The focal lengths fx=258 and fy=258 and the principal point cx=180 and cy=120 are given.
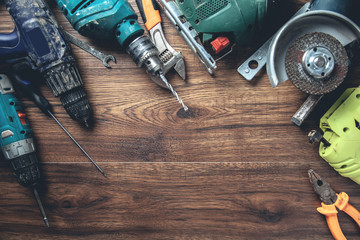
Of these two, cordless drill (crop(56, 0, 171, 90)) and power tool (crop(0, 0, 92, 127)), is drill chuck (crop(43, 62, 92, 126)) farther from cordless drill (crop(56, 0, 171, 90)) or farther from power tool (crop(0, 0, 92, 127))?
cordless drill (crop(56, 0, 171, 90))

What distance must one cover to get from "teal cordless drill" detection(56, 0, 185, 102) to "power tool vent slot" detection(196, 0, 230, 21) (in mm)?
169

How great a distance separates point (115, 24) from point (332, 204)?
0.89 m

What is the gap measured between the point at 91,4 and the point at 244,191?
2.52 ft

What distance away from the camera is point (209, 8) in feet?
2.43

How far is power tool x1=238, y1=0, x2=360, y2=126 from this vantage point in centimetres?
69

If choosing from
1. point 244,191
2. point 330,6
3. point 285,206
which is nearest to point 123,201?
point 244,191

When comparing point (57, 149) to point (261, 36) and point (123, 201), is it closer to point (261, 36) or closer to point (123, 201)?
point (123, 201)

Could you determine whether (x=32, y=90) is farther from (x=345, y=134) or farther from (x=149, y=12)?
(x=345, y=134)

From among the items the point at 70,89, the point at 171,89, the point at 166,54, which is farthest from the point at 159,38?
the point at 70,89

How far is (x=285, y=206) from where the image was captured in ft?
2.88

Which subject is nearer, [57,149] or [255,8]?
Result: [255,8]

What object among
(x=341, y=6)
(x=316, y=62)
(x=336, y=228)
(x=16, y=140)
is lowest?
(x=336, y=228)

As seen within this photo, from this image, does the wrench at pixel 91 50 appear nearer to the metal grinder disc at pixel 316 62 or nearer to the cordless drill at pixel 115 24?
the cordless drill at pixel 115 24

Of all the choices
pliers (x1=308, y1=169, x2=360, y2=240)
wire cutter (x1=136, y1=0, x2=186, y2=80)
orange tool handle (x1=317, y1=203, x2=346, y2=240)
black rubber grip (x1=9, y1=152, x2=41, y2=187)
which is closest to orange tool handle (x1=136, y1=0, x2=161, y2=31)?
wire cutter (x1=136, y1=0, x2=186, y2=80)
